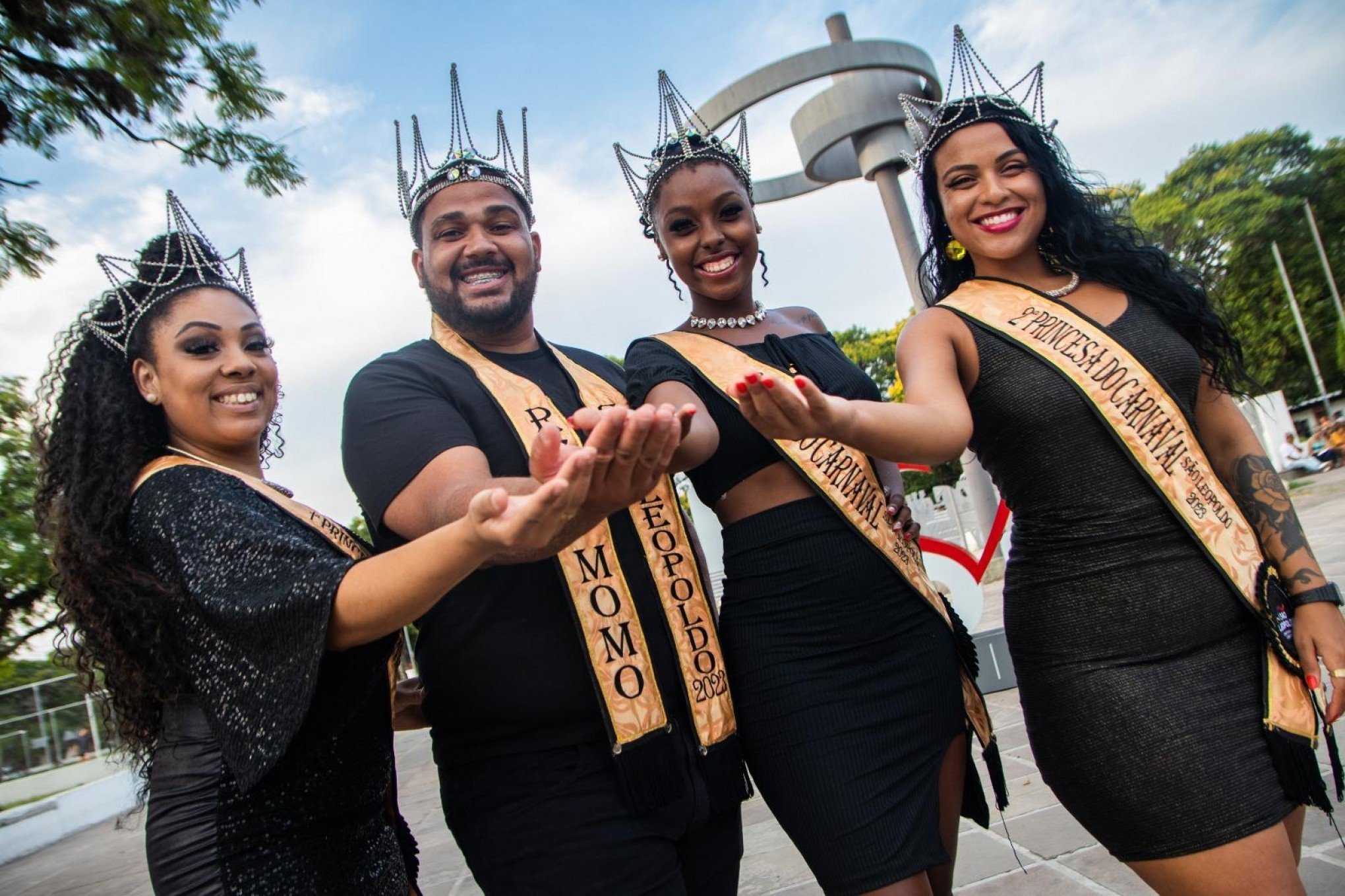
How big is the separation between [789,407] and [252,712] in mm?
914

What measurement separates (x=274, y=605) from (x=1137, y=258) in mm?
1785

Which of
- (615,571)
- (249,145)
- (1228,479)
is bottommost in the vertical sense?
(1228,479)

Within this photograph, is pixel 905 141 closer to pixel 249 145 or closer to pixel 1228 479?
pixel 249 145

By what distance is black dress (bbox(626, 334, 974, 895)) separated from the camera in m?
1.70

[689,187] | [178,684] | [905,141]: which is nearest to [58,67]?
[689,187]

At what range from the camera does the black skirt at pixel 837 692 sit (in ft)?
5.57

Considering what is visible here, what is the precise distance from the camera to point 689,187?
2152mm

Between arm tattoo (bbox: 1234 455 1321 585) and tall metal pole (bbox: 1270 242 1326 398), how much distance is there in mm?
28507

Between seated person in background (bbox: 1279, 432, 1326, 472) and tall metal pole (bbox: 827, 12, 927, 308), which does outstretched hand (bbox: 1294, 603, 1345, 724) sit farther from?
seated person in background (bbox: 1279, 432, 1326, 472)

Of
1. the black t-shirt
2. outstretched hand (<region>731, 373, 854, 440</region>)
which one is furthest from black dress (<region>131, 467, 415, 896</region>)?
outstretched hand (<region>731, 373, 854, 440</region>)

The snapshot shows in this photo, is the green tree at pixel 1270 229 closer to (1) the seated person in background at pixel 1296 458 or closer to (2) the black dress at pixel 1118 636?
(1) the seated person in background at pixel 1296 458

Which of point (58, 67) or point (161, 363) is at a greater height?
point (58, 67)

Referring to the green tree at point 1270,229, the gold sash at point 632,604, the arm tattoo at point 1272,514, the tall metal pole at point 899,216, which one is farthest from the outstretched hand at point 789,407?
the green tree at point 1270,229

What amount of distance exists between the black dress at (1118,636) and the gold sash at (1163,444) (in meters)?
0.02
